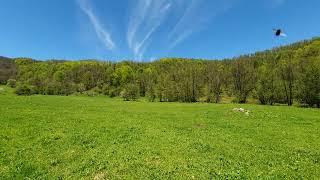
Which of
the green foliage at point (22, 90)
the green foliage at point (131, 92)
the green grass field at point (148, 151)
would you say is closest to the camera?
the green grass field at point (148, 151)

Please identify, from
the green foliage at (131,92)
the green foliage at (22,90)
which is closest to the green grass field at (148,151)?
the green foliage at (131,92)

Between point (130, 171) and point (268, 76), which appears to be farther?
point (268, 76)

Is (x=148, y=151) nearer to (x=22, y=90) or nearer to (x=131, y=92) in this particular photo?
(x=131, y=92)

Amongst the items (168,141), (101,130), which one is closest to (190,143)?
(168,141)

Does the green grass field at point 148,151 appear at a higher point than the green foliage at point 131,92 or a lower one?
lower

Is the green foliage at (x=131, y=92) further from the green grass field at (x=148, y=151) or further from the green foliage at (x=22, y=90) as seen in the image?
the green grass field at (x=148, y=151)

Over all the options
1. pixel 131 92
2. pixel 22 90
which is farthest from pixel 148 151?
pixel 22 90

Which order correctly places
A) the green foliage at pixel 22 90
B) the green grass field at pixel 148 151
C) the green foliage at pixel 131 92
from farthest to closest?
the green foliage at pixel 22 90 < the green foliage at pixel 131 92 < the green grass field at pixel 148 151

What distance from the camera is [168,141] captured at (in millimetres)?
25109

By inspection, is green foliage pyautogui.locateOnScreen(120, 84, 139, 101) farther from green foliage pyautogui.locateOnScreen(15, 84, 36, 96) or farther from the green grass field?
the green grass field

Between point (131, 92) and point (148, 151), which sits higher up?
point (131, 92)

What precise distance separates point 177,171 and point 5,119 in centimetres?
2135

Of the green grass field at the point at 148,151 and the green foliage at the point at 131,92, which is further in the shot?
the green foliage at the point at 131,92

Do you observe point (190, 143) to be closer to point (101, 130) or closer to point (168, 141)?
point (168, 141)
